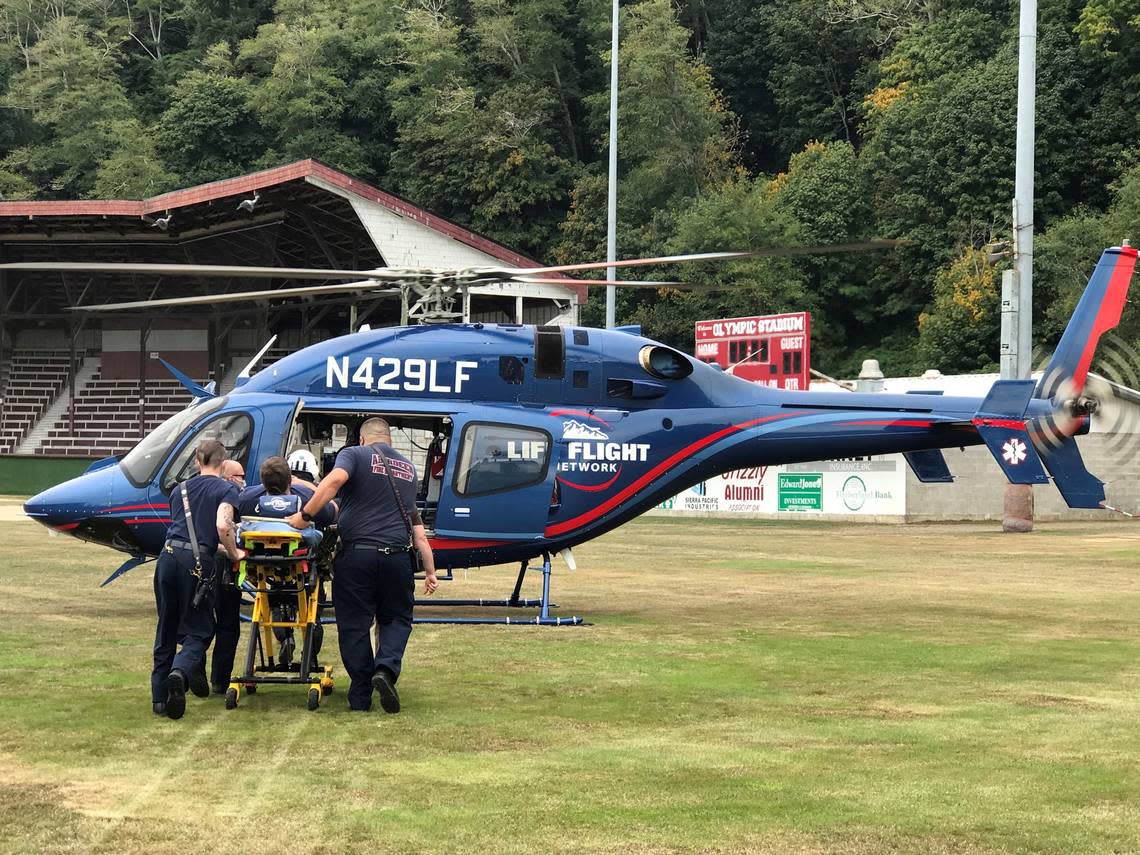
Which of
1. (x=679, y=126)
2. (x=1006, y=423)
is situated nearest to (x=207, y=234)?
(x=679, y=126)

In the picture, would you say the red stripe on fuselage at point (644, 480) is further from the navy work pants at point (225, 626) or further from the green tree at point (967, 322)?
the green tree at point (967, 322)

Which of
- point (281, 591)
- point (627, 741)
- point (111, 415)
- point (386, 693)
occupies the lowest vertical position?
point (627, 741)

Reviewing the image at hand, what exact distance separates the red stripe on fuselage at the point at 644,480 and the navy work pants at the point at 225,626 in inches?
200

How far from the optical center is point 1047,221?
5891 centimetres

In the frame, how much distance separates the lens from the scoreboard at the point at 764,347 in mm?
37844

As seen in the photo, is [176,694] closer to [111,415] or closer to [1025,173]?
[1025,173]

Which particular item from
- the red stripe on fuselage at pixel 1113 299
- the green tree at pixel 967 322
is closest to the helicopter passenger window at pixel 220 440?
the red stripe on fuselage at pixel 1113 299

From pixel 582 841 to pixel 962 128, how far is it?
5750 cm

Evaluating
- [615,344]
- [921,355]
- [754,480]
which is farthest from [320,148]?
[615,344]

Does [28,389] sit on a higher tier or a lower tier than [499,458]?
higher

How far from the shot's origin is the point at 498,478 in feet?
47.2

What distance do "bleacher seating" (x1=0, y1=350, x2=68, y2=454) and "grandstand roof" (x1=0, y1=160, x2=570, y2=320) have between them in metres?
2.15

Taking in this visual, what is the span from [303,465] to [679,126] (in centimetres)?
6227

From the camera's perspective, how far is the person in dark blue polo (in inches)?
362
